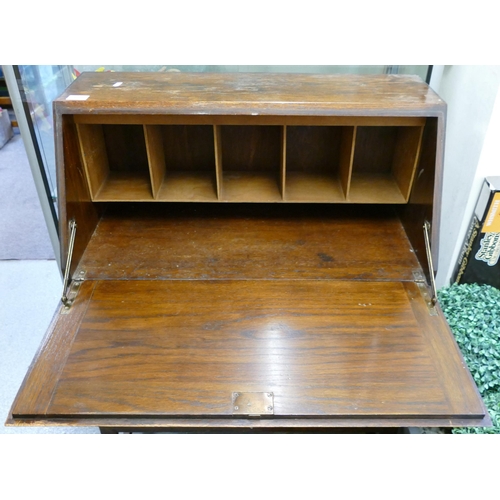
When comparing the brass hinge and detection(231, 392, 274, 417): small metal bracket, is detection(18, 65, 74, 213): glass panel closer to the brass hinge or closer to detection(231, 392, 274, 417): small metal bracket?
the brass hinge

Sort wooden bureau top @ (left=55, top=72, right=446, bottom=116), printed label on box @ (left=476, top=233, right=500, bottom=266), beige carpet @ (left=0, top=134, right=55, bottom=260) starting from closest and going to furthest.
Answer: wooden bureau top @ (left=55, top=72, right=446, bottom=116)
printed label on box @ (left=476, top=233, right=500, bottom=266)
beige carpet @ (left=0, top=134, right=55, bottom=260)

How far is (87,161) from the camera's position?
1.47 m

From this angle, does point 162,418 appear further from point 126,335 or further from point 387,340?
point 387,340

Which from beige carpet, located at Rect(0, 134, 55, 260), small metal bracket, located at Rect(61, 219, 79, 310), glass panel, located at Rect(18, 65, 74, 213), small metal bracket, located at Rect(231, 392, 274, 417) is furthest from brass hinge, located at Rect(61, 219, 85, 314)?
beige carpet, located at Rect(0, 134, 55, 260)

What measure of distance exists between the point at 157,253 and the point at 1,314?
1394 millimetres

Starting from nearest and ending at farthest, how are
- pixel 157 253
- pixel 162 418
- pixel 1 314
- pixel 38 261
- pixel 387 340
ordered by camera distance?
pixel 162 418
pixel 387 340
pixel 157 253
pixel 1 314
pixel 38 261

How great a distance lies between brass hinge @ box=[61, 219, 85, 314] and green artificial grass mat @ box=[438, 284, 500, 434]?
1.15 meters

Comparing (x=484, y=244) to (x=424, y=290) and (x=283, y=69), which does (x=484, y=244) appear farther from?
(x=283, y=69)

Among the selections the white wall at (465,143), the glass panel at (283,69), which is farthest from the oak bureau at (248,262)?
the glass panel at (283,69)

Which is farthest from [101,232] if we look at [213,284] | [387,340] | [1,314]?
[1,314]

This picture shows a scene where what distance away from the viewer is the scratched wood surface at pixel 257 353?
42.0 inches

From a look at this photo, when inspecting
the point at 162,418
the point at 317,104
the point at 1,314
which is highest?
the point at 317,104

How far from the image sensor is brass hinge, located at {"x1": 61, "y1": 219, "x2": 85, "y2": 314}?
1300 mm

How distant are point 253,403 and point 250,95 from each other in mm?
840
